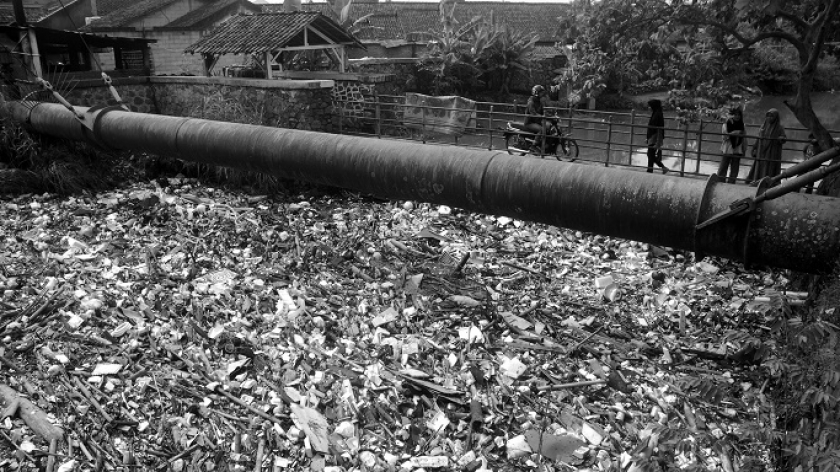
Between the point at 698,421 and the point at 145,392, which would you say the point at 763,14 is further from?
the point at 145,392

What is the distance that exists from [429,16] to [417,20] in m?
0.61

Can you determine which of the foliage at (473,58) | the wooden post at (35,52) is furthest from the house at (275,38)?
the foliage at (473,58)

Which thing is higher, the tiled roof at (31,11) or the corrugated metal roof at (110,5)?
the corrugated metal roof at (110,5)

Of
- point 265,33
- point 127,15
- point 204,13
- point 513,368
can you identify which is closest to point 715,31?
point 513,368

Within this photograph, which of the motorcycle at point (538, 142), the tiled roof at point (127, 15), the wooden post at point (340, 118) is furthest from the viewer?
the tiled roof at point (127, 15)

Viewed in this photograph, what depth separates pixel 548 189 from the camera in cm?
571

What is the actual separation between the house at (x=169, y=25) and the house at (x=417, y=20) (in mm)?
3493

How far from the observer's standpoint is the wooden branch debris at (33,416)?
19.5ft

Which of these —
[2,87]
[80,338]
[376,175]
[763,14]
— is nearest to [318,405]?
[376,175]

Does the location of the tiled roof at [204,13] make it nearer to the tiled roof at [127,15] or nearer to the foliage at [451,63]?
the tiled roof at [127,15]

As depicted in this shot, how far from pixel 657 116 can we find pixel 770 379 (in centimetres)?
522

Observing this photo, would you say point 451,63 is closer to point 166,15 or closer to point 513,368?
point 166,15

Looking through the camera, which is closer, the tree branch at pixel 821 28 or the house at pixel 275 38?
the tree branch at pixel 821 28

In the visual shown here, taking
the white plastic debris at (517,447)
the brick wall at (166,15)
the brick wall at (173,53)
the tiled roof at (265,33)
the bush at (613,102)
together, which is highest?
the brick wall at (166,15)
